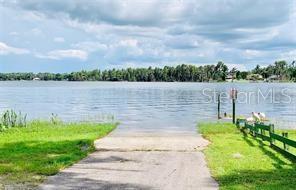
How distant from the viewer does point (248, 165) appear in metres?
12.0

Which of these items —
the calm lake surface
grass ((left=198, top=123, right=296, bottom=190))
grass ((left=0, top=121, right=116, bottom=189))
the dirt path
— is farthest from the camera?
the calm lake surface

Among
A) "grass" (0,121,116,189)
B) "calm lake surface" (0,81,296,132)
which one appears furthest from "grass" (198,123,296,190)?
"calm lake surface" (0,81,296,132)

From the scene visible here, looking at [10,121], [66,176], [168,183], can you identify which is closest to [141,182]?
[168,183]

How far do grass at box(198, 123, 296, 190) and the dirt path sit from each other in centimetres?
38

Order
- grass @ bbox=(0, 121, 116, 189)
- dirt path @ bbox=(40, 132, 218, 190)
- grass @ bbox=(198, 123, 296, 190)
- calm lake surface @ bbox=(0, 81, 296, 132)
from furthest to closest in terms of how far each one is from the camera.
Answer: calm lake surface @ bbox=(0, 81, 296, 132) → grass @ bbox=(0, 121, 116, 189) → grass @ bbox=(198, 123, 296, 190) → dirt path @ bbox=(40, 132, 218, 190)

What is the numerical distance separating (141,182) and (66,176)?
6.32 ft

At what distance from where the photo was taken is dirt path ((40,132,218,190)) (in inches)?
374

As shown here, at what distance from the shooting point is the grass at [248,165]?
9703 millimetres

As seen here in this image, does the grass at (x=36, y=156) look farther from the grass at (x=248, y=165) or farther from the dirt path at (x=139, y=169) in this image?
the grass at (x=248, y=165)

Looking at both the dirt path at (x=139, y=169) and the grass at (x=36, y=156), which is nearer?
the dirt path at (x=139, y=169)

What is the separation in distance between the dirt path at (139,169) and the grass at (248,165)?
0.38m

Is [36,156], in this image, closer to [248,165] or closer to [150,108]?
[248,165]

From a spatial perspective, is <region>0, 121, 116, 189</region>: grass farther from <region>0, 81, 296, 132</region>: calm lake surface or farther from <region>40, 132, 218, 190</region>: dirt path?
<region>0, 81, 296, 132</region>: calm lake surface

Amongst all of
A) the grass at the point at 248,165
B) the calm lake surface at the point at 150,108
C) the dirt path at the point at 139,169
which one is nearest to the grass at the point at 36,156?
the dirt path at the point at 139,169
